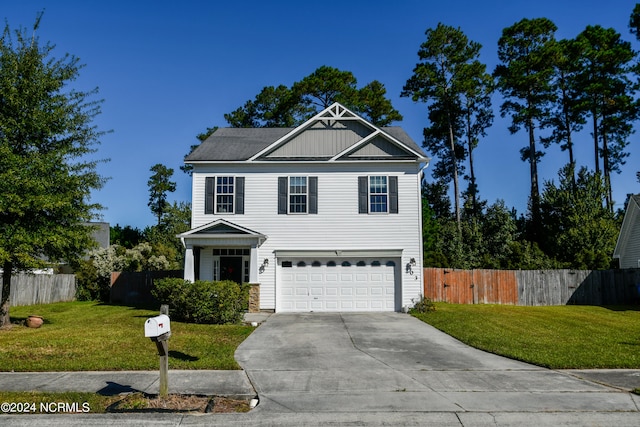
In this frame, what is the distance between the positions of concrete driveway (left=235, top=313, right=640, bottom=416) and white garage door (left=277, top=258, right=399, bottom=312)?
19.1 feet

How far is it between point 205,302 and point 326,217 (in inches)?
253

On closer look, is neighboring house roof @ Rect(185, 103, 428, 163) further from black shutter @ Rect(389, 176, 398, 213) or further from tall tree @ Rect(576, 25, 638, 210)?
tall tree @ Rect(576, 25, 638, 210)

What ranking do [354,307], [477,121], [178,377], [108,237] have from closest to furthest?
[178,377] → [354,307] → [477,121] → [108,237]

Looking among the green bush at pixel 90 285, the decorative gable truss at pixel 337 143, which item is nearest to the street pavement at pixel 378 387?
the decorative gable truss at pixel 337 143

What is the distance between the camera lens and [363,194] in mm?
20219

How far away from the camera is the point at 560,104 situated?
37.8m

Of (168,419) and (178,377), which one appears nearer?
(168,419)

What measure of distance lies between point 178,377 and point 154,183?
48647mm

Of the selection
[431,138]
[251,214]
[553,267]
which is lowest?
[553,267]

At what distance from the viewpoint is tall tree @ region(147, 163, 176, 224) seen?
54531 mm

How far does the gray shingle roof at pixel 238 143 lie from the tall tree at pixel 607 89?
1974 centimetres

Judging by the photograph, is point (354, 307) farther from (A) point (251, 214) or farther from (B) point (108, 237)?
(B) point (108, 237)

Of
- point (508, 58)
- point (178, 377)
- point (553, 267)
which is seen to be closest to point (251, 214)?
point (178, 377)

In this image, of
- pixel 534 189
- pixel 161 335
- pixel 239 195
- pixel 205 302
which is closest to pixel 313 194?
pixel 239 195
